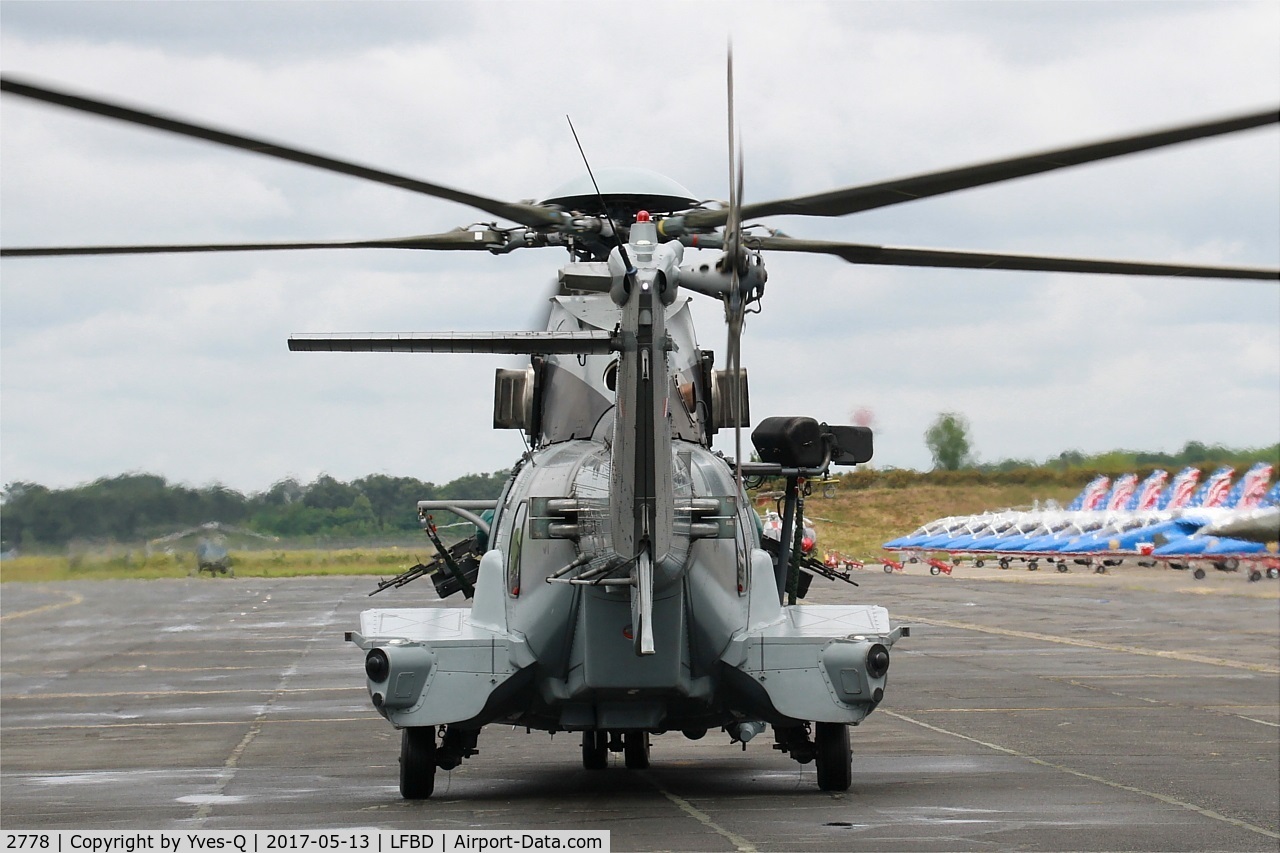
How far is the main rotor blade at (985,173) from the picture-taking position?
6531 mm

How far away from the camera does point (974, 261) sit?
10.5m

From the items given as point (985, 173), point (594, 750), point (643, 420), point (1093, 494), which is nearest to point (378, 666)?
point (643, 420)

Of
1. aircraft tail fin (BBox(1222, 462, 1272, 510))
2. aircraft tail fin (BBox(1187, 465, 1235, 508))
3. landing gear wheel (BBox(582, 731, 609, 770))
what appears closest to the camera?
landing gear wheel (BBox(582, 731, 609, 770))

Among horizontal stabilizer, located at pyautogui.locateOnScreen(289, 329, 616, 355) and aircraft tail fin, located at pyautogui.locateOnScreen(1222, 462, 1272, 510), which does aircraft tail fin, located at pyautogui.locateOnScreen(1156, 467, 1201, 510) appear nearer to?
aircraft tail fin, located at pyautogui.locateOnScreen(1222, 462, 1272, 510)

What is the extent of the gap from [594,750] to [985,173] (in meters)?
9.63

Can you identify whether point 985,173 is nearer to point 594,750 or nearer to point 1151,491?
point 594,750

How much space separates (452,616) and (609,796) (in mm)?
2000

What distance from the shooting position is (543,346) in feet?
35.6

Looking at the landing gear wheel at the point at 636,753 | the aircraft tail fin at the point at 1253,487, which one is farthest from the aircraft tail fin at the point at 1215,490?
the landing gear wheel at the point at 636,753

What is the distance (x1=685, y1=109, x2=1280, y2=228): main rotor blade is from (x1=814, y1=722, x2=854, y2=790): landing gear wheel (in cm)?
510

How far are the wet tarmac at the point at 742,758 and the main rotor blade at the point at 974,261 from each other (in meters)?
3.79

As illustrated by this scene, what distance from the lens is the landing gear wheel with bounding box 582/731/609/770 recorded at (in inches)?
645

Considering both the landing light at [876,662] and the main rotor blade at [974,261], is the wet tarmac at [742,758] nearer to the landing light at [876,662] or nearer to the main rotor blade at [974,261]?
the landing light at [876,662]

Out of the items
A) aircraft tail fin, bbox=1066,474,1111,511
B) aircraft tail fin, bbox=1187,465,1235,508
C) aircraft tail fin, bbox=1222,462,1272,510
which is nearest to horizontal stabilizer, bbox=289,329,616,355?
aircraft tail fin, bbox=1222,462,1272,510
